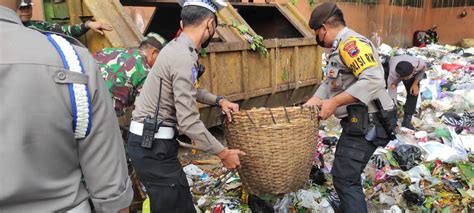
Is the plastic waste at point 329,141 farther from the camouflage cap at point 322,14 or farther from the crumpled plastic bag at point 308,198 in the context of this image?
the camouflage cap at point 322,14

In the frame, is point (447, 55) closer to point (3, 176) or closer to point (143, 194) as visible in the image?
point (143, 194)

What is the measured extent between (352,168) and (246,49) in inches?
89.1

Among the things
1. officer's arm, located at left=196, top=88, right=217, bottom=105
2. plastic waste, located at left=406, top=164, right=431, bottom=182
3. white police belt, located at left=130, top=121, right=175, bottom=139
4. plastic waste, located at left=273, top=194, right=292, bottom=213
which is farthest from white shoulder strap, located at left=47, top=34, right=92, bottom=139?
plastic waste, located at left=406, top=164, right=431, bottom=182

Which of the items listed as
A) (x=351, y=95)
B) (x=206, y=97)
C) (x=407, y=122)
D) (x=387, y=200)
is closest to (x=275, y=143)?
(x=351, y=95)

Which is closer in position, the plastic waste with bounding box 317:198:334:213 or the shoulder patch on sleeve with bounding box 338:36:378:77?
the shoulder patch on sleeve with bounding box 338:36:378:77

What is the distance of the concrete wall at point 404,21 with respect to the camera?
10797 mm

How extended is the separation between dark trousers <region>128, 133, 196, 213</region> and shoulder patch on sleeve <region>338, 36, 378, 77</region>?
109 cm

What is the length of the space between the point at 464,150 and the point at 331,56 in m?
2.45

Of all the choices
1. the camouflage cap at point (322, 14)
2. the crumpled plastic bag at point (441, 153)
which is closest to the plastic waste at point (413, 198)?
the crumpled plastic bag at point (441, 153)

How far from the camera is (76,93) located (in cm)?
85

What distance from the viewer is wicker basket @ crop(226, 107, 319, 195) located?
1886 mm

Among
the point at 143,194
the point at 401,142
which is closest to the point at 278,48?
the point at 401,142

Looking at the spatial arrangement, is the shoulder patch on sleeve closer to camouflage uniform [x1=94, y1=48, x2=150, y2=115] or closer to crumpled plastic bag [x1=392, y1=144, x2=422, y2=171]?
camouflage uniform [x1=94, y1=48, x2=150, y2=115]

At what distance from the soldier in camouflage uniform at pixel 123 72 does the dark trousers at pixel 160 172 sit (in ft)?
1.48
